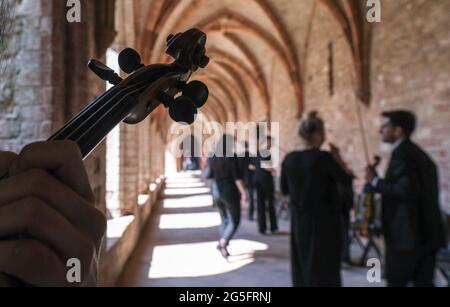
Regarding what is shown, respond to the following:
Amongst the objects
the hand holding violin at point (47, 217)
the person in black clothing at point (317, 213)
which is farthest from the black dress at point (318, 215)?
the hand holding violin at point (47, 217)

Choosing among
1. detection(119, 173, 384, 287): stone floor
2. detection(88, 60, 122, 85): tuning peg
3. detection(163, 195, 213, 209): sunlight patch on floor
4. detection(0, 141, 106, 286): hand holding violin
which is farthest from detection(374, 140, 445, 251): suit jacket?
detection(163, 195, 213, 209): sunlight patch on floor

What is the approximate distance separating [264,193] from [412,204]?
3.87 m

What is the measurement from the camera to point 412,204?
8.14ft

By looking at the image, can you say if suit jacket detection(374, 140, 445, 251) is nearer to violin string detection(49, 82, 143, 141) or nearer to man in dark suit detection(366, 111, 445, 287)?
man in dark suit detection(366, 111, 445, 287)

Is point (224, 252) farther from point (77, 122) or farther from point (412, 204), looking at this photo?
point (77, 122)

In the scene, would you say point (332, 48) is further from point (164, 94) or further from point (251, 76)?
point (164, 94)

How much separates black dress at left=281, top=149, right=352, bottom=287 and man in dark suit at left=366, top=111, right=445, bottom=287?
0.93ft

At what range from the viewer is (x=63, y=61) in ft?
8.16

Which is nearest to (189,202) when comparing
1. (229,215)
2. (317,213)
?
(229,215)

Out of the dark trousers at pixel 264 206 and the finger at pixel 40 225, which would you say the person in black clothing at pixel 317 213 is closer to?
the finger at pixel 40 225

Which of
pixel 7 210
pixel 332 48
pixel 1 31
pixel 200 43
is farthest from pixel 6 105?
pixel 332 48

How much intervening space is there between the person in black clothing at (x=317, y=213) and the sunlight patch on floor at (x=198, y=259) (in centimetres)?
152

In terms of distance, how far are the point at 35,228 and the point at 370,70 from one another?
7267 mm

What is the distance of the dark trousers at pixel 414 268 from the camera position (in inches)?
96.7
